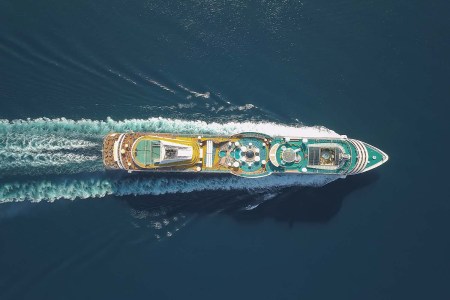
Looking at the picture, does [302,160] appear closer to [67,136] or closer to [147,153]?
[147,153]

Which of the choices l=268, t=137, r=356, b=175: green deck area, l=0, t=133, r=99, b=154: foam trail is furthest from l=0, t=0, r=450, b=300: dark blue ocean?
l=268, t=137, r=356, b=175: green deck area

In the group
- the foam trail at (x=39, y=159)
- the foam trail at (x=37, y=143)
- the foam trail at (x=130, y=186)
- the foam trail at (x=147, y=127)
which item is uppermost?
the foam trail at (x=147, y=127)

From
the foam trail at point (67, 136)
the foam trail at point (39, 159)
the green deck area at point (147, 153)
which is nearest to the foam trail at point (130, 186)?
the foam trail at point (67, 136)

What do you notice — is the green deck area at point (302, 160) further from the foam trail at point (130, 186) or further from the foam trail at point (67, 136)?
the foam trail at point (67, 136)

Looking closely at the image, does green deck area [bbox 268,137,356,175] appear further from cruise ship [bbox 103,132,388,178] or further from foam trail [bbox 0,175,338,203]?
foam trail [bbox 0,175,338,203]

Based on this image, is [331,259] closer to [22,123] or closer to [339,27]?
[339,27]

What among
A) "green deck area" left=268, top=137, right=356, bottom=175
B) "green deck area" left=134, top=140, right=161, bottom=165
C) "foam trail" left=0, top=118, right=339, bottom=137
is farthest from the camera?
"foam trail" left=0, top=118, right=339, bottom=137
